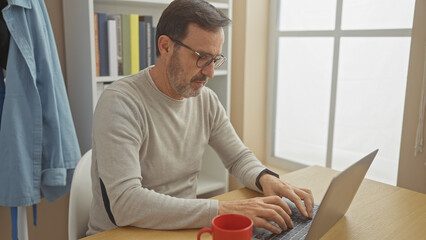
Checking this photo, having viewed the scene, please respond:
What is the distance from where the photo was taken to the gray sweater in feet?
3.62

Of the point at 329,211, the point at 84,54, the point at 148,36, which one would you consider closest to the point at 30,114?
the point at 84,54

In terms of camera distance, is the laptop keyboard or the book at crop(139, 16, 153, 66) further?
the book at crop(139, 16, 153, 66)

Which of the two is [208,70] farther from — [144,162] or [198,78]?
[144,162]

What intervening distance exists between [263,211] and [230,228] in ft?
0.80

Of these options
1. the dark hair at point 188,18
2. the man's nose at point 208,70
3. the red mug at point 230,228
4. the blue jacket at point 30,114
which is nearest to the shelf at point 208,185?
the blue jacket at point 30,114

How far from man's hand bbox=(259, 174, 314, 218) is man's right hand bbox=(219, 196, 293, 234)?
8 cm

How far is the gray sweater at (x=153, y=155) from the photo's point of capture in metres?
1.10

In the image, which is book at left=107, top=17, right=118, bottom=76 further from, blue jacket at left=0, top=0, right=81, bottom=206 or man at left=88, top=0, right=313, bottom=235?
man at left=88, top=0, right=313, bottom=235

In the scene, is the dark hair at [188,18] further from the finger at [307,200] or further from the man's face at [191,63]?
the finger at [307,200]

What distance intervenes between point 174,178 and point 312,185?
51 centimetres

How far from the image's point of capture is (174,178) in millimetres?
1406

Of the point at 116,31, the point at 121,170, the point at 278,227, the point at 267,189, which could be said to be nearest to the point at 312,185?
the point at 267,189

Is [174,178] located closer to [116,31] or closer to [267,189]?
[267,189]

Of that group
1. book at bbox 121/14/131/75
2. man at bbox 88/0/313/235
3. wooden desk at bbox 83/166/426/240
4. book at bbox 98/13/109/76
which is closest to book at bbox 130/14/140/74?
book at bbox 121/14/131/75
